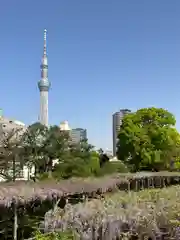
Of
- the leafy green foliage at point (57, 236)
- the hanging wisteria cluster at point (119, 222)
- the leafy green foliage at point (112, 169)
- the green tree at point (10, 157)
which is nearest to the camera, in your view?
the leafy green foliage at point (57, 236)

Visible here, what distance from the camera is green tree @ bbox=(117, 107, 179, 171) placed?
38625mm

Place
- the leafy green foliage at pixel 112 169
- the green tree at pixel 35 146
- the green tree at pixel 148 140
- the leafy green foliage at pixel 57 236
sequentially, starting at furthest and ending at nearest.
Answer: the green tree at pixel 148 140
the green tree at pixel 35 146
the leafy green foliage at pixel 112 169
the leafy green foliage at pixel 57 236

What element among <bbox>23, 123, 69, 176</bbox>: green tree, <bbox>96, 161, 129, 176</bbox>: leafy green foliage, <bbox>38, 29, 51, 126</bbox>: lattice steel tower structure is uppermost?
<bbox>38, 29, 51, 126</bbox>: lattice steel tower structure

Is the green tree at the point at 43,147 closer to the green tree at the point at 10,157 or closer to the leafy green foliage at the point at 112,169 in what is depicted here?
the green tree at the point at 10,157

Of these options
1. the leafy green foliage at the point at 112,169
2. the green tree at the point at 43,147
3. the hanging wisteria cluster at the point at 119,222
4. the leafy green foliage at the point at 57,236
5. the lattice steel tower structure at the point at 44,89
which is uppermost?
the lattice steel tower structure at the point at 44,89

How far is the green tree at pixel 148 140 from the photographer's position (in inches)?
1521

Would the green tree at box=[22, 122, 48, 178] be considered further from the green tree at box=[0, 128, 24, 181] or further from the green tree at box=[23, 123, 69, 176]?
the green tree at box=[0, 128, 24, 181]

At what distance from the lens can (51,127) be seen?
129 ft

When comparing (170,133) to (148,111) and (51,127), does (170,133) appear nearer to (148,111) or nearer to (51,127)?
(148,111)

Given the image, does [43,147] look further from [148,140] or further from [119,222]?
[119,222]

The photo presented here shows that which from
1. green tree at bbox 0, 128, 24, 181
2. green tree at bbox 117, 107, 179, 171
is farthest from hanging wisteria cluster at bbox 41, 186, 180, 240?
green tree at bbox 117, 107, 179, 171

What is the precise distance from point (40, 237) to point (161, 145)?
35442mm

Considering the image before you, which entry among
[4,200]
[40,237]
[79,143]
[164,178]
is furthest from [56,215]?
[79,143]

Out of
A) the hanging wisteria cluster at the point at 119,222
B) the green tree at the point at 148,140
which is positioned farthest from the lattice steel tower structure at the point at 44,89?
the hanging wisteria cluster at the point at 119,222
